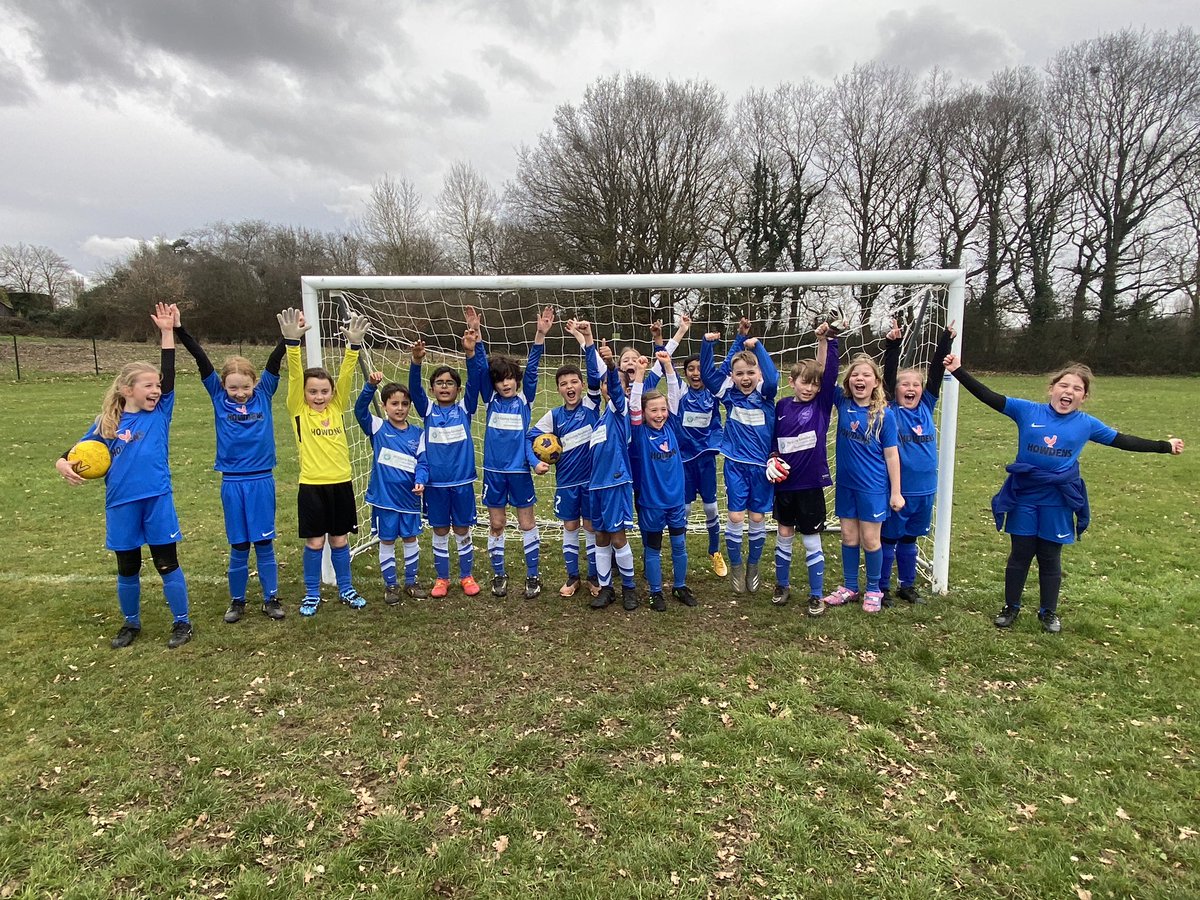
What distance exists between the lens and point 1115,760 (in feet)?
9.90

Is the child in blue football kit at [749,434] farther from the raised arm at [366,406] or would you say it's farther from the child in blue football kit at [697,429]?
the raised arm at [366,406]

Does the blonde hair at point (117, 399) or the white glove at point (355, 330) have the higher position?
the white glove at point (355, 330)

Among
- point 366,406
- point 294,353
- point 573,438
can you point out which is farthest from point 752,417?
point 294,353

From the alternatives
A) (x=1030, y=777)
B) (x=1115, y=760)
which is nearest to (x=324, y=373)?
(x=1030, y=777)

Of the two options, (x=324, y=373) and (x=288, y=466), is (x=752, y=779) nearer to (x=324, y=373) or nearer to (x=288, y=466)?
(x=324, y=373)

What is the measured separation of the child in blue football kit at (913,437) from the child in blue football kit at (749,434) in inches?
35.2

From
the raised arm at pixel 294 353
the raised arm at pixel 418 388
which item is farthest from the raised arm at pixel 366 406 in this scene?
the raised arm at pixel 294 353

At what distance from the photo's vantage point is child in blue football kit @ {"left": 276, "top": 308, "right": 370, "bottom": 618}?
15.3 ft

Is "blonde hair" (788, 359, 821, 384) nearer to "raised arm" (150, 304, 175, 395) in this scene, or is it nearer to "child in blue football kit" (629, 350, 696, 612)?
"child in blue football kit" (629, 350, 696, 612)

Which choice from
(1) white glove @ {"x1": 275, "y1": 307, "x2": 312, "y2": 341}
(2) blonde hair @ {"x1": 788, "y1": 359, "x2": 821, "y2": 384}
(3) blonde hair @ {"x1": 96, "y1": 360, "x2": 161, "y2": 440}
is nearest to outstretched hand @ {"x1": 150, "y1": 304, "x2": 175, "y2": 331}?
(3) blonde hair @ {"x1": 96, "y1": 360, "x2": 161, "y2": 440}

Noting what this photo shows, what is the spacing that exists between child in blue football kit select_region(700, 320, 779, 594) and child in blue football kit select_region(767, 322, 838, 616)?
0.12 meters

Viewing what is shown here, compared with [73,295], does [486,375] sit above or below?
below

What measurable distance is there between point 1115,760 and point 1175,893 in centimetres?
83

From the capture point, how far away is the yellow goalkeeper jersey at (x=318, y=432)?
15.3ft
